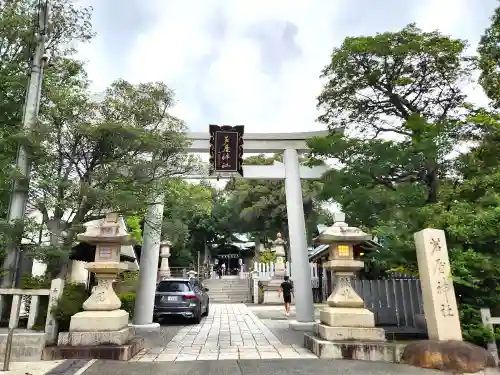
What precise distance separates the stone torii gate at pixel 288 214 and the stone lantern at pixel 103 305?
2.67 meters

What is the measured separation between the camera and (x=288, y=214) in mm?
11148

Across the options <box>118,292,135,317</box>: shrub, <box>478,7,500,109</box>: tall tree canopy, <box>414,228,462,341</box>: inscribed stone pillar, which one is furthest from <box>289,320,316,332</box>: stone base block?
<box>478,7,500,109</box>: tall tree canopy

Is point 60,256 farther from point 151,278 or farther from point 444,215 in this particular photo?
point 444,215

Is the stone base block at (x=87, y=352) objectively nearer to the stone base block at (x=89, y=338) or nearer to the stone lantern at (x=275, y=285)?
the stone base block at (x=89, y=338)

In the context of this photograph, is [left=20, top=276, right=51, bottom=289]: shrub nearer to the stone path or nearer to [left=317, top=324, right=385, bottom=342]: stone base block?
the stone path

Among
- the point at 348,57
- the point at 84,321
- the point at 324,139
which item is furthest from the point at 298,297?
the point at 348,57

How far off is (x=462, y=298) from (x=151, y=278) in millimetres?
7583

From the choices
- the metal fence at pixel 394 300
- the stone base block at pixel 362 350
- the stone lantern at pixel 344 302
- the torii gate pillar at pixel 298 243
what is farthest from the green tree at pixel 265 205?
the stone base block at pixel 362 350

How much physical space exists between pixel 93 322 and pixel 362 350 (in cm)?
464

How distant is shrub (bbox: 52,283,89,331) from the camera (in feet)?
21.4

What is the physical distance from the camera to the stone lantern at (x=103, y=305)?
6207mm

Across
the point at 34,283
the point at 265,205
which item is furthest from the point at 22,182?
the point at 265,205

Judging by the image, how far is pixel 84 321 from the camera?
6309 millimetres

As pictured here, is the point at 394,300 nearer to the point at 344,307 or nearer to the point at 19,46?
the point at 344,307
